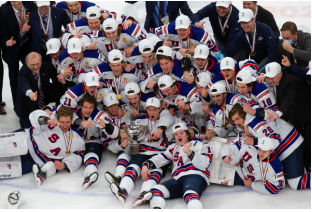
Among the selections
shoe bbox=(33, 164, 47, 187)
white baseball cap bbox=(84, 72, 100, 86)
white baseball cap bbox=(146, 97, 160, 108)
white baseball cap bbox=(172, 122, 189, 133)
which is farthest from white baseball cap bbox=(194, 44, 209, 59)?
shoe bbox=(33, 164, 47, 187)

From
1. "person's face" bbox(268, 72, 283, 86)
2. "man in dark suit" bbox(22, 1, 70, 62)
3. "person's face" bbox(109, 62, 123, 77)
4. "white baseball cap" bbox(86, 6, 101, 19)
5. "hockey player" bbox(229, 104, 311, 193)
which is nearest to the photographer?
"hockey player" bbox(229, 104, 311, 193)

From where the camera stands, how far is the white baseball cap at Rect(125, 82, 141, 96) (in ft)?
21.5

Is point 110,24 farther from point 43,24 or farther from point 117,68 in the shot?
point 43,24

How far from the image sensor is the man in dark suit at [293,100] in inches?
225

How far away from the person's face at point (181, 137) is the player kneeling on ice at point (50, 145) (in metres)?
1.17

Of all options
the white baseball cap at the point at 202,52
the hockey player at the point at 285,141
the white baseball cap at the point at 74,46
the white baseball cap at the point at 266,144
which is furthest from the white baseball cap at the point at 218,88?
the white baseball cap at the point at 74,46

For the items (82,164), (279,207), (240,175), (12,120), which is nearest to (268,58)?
(240,175)

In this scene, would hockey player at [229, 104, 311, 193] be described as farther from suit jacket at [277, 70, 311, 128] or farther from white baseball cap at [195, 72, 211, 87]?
white baseball cap at [195, 72, 211, 87]

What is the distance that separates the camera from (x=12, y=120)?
7520 mm

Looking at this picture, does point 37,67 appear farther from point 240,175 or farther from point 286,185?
point 286,185

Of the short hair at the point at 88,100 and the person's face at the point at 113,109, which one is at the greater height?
the short hair at the point at 88,100

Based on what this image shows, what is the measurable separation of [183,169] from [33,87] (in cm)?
228

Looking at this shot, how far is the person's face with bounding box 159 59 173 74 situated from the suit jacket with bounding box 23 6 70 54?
170 cm

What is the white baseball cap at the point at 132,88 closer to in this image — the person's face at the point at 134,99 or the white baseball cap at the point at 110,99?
the person's face at the point at 134,99
